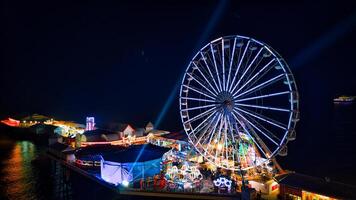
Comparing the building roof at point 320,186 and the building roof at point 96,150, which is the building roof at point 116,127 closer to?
the building roof at point 96,150

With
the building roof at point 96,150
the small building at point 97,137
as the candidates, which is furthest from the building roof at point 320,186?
the small building at point 97,137

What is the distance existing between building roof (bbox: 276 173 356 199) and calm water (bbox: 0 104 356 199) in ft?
21.5

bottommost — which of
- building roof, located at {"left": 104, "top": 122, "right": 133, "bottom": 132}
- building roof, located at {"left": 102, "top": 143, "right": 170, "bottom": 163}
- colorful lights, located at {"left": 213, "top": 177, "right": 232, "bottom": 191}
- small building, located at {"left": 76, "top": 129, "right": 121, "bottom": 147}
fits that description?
colorful lights, located at {"left": 213, "top": 177, "right": 232, "bottom": 191}

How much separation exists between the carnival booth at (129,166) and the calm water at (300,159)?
8234mm

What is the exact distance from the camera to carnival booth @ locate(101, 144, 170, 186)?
3030 centimetres

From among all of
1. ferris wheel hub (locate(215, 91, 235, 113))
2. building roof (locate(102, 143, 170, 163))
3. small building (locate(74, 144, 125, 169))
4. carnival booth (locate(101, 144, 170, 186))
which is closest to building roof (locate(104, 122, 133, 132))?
small building (locate(74, 144, 125, 169))

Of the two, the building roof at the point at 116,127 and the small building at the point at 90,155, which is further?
the building roof at the point at 116,127

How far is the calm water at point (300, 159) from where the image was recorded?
117 feet

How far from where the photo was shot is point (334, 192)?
23328 millimetres

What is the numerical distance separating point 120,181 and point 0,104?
5463 inches

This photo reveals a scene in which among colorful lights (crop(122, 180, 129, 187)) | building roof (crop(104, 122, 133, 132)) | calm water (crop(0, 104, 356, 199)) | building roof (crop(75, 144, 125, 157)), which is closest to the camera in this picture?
colorful lights (crop(122, 180, 129, 187))

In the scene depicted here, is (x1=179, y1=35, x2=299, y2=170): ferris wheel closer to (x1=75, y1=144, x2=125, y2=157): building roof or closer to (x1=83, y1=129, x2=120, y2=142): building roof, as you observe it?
(x1=75, y1=144, x2=125, y2=157): building roof

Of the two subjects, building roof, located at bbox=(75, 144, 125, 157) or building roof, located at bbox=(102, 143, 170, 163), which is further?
building roof, located at bbox=(75, 144, 125, 157)

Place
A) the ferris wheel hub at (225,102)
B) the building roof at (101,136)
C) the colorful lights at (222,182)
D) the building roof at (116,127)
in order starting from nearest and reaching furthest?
the colorful lights at (222,182), the ferris wheel hub at (225,102), the building roof at (101,136), the building roof at (116,127)
